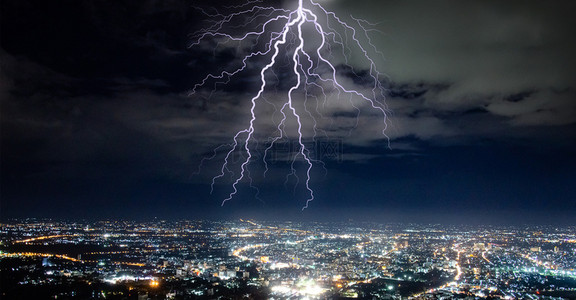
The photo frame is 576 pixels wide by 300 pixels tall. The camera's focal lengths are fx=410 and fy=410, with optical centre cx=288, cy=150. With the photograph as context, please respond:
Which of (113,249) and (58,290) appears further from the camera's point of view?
(113,249)

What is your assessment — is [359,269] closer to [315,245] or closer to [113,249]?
[315,245]

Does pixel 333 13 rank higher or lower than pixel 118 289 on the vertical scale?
higher

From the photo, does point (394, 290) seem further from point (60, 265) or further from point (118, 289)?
point (60, 265)

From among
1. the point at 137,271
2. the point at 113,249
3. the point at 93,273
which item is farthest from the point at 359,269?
the point at 113,249

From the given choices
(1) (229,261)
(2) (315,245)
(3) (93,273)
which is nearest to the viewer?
(3) (93,273)

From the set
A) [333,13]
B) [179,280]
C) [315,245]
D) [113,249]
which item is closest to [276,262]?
[179,280]

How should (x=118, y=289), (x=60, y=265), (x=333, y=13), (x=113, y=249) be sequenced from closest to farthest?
(x=333, y=13)
(x=118, y=289)
(x=60, y=265)
(x=113, y=249)
